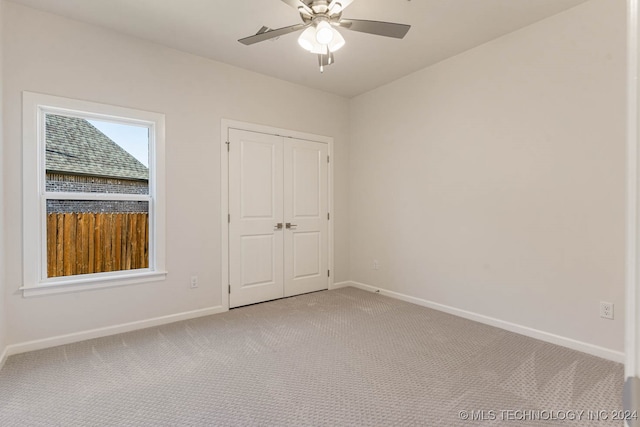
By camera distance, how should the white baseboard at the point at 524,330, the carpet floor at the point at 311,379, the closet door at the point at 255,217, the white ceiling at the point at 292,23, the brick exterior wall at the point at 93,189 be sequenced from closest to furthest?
the carpet floor at the point at 311,379, the white baseboard at the point at 524,330, the white ceiling at the point at 292,23, the brick exterior wall at the point at 93,189, the closet door at the point at 255,217

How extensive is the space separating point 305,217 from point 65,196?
2612mm

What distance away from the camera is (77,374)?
2.29m

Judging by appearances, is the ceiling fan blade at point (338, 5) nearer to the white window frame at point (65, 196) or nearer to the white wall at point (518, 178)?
the white wall at point (518, 178)

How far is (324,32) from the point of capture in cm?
210

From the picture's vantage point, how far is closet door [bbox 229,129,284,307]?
12.5ft

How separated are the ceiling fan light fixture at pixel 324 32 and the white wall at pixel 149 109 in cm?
190

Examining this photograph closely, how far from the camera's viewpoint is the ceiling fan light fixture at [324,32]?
6.89ft

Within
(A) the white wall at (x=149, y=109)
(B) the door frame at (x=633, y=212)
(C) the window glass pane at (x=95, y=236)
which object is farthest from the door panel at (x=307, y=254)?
(B) the door frame at (x=633, y=212)

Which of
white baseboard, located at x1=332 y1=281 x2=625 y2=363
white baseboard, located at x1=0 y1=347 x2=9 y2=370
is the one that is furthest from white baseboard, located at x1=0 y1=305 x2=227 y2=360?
white baseboard, located at x1=332 y1=281 x2=625 y2=363

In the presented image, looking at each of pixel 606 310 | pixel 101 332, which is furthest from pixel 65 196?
pixel 606 310

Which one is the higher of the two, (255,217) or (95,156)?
(95,156)

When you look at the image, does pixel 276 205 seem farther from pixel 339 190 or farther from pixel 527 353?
pixel 527 353

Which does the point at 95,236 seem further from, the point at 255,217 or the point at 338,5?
the point at 338,5

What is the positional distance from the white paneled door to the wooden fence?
37.3 inches
